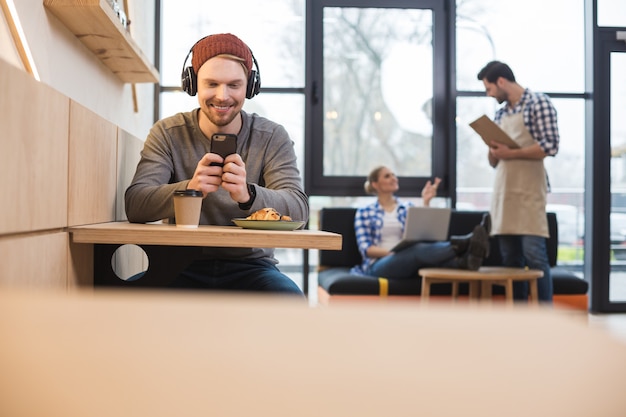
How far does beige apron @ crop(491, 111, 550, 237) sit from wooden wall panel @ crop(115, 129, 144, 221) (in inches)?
88.4

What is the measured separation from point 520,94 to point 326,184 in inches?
67.7

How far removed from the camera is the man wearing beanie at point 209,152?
1934mm

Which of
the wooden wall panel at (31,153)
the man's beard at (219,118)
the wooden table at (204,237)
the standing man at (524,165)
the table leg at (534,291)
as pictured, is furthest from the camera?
the table leg at (534,291)

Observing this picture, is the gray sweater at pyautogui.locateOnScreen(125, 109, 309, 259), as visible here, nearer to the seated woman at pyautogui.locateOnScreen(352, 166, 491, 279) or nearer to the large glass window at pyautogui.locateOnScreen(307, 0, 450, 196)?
the seated woman at pyautogui.locateOnScreen(352, 166, 491, 279)

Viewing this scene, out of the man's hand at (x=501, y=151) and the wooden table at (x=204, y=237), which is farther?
the man's hand at (x=501, y=151)

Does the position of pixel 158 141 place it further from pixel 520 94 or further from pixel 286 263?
pixel 286 263

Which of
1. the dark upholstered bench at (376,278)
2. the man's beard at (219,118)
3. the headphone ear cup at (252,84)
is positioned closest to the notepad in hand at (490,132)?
the dark upholstered bench at (376,278)

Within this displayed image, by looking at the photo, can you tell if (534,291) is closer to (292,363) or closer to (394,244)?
(394,244)

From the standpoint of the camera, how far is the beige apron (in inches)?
154

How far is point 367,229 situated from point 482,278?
0.94m

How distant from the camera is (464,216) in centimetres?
494

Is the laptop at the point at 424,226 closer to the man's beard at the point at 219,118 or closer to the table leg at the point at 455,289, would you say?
the table leg at the point at 455,289

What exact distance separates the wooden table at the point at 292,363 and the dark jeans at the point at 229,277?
5.37 ft

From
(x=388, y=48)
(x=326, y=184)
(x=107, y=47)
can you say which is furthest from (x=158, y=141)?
(x=388, y=48)
